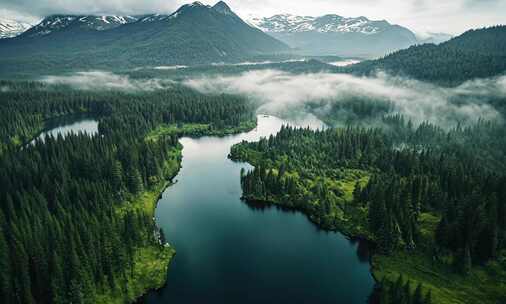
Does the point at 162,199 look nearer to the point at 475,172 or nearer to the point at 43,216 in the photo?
the point at 43,216

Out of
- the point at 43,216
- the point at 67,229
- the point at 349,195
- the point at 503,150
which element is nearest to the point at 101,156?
the point at 43,216

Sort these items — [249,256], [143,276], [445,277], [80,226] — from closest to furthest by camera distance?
[80,226] → [143,276] → [445,277] → [249,256]

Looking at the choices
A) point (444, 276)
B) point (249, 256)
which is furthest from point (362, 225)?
point (249, 256)

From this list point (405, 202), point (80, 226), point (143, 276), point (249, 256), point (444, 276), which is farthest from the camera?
point (405, 202)

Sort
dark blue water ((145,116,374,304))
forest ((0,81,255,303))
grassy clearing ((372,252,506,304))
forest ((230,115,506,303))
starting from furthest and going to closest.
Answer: forest ((230,115,506,303)), dark blue water ((145,116,374,304)), grassy clearing ((372,252,506,304)), forest ((0,81,255,303))

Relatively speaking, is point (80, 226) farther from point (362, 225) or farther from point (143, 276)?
point (362, 225)

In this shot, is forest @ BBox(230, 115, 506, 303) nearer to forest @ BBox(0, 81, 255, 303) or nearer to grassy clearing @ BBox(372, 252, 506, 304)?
grassy clearing @ BBox(372, 252, 506, 304)

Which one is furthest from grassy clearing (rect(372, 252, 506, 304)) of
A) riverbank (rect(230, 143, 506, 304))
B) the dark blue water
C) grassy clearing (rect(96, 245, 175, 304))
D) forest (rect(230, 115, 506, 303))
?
grassy clearing (rect(96, 245, 175, 304))
